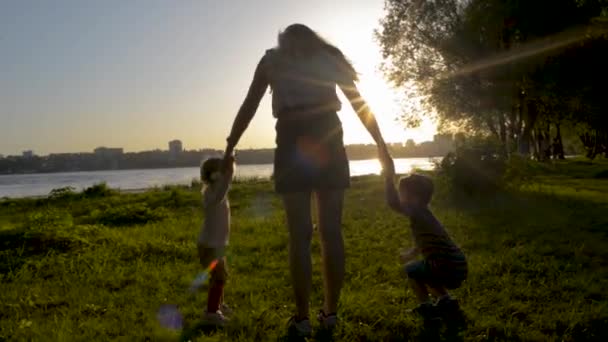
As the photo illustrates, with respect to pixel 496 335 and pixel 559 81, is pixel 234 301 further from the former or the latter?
pixel 559 81

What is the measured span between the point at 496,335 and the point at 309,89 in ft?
8.09

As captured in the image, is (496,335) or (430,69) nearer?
(496,335)

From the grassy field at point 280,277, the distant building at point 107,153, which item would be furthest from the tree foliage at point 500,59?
the distant building at point 107,153

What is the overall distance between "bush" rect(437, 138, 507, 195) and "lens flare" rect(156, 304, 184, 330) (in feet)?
36.6

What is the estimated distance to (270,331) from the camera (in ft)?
14.3

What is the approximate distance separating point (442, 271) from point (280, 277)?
8.49 ft

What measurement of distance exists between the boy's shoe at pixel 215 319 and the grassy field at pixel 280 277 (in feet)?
0.44

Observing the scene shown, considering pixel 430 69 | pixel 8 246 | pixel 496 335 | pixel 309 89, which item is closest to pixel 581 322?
pixel 496 335

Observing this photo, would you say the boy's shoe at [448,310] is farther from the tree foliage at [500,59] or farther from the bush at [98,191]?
the bush at [98,191]

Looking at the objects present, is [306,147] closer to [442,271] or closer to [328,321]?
[328,321]

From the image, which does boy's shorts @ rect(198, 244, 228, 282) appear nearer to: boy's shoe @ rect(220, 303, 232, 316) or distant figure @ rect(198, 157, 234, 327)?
distant figure @ rect(198, 157, 234, 327)

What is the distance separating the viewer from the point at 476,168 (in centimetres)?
1485

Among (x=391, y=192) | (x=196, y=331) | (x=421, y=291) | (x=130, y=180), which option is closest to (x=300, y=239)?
(x=391, y=192)

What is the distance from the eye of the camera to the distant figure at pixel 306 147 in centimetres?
408
